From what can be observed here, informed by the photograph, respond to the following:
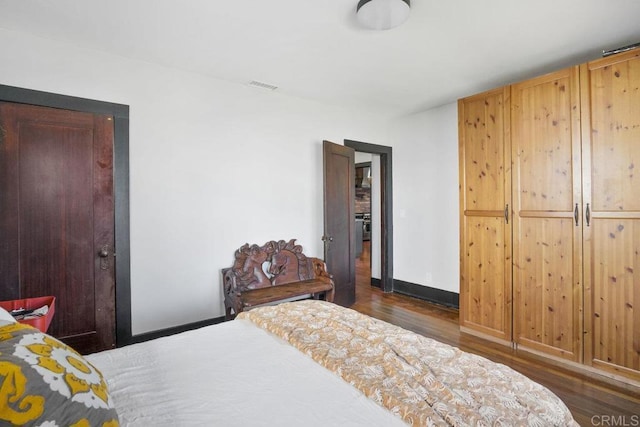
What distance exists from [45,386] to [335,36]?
2.62 metres

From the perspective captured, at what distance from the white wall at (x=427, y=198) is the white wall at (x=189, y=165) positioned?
155cm

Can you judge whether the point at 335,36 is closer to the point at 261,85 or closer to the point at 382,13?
the point at 382,13

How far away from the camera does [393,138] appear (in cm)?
487

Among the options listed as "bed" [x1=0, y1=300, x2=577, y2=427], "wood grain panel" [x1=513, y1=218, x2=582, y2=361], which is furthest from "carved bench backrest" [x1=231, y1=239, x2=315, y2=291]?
"wood grain panel" [x1=513, y1=218, x2=582, y2=361]

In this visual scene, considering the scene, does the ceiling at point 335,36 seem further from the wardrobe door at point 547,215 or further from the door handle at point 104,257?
the door handle at point 104,257

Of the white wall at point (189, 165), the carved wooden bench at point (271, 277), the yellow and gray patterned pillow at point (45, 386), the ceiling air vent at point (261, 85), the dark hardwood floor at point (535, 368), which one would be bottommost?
the dark hardwood floor at point (535, 368)

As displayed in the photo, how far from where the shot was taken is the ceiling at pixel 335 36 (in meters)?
2.15

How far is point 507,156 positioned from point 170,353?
121 inches

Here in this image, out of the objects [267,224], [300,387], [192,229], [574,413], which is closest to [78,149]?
[192,229]

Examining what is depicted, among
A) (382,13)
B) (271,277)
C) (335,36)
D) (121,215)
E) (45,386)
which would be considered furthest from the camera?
(271,277)

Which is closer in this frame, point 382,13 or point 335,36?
point 382,13

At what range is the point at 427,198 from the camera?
4477mm

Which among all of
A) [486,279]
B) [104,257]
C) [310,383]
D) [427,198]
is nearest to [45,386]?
[310,383]

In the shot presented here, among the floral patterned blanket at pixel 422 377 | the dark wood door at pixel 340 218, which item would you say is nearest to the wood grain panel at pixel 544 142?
the dark wood door at pixel 340 218
